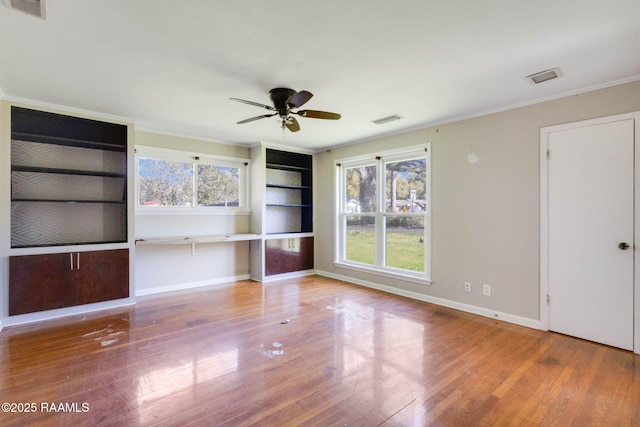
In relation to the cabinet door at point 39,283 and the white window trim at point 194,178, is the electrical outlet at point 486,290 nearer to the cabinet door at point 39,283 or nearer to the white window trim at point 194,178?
the white window trim at point 194,178

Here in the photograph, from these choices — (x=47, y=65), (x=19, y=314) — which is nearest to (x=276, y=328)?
(x=19, y=314)

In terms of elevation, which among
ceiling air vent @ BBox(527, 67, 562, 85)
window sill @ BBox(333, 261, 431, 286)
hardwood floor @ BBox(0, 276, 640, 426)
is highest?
ceiling air vent @ BBox(527, 67, 562, 85)

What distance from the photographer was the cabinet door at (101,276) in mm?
3719

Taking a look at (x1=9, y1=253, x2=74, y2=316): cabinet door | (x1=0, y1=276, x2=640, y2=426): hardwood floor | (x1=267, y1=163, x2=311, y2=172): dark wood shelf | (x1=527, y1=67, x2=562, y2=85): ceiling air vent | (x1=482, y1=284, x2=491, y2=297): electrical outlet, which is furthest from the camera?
(x1=267, y1=163, x2=311, y2=172): dark wood shelf

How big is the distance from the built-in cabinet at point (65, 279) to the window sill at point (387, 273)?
3345 mm

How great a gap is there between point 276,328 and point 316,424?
1553mm

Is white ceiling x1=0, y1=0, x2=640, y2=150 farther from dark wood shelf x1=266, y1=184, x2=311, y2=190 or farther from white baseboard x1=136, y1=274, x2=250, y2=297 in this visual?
white baseboard x1=136, y1=274, x2=250, y2=297

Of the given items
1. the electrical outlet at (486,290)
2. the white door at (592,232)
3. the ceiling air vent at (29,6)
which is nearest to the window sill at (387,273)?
the electrical outlet at (486,290)

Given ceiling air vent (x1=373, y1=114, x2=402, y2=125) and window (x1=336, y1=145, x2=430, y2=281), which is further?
window (x1=336, y1=145, x2=430, y2=281)

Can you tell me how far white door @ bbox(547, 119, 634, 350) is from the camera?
9.12ft

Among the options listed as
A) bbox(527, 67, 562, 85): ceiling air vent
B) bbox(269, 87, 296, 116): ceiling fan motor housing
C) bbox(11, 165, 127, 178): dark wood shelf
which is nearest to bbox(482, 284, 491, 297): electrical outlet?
bbox(527, 67, 562, 85): ceiling air vent

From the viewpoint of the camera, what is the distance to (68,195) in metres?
3.89

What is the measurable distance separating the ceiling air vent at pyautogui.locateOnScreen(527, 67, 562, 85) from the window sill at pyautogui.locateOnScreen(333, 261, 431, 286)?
262cm

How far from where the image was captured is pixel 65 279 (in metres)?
3.62
